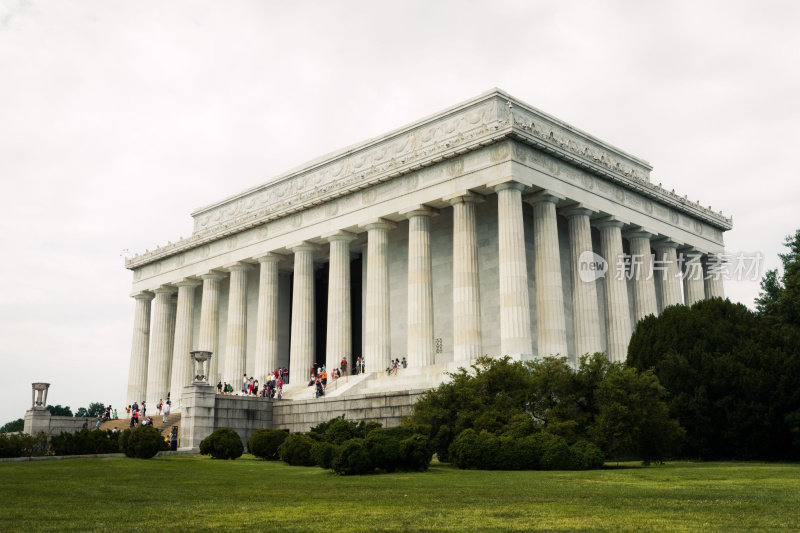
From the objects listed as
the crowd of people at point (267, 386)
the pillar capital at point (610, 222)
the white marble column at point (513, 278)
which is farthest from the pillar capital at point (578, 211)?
the crowd of people at point (267, 386)

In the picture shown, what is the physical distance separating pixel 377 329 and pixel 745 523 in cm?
4357

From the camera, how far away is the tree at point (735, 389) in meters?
32.1

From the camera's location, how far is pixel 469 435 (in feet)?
91.5

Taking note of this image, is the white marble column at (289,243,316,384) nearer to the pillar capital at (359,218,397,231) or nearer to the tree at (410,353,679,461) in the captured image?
the pillar capital at (359,218,397,231)

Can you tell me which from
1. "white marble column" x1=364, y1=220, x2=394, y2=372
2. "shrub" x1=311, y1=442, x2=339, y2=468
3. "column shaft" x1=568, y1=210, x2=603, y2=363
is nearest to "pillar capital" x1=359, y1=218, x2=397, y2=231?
"white marble column" x1=364, y1=220, x2=394, y2=372

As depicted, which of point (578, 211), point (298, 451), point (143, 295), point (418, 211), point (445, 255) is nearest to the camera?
point (298, 451)

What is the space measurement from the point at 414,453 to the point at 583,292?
1229 inches

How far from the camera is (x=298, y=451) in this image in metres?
30.0

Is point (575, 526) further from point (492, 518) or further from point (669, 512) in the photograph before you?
point (669, 512)

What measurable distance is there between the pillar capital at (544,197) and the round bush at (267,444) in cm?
2514

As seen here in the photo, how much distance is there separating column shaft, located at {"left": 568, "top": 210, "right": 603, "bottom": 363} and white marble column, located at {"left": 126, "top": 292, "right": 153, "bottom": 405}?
148 feet

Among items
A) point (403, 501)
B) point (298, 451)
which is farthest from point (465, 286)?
point (403, 501)

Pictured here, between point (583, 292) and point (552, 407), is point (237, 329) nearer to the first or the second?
point (583, 292)

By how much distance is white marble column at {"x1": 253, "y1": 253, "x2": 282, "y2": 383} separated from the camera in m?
63.2
